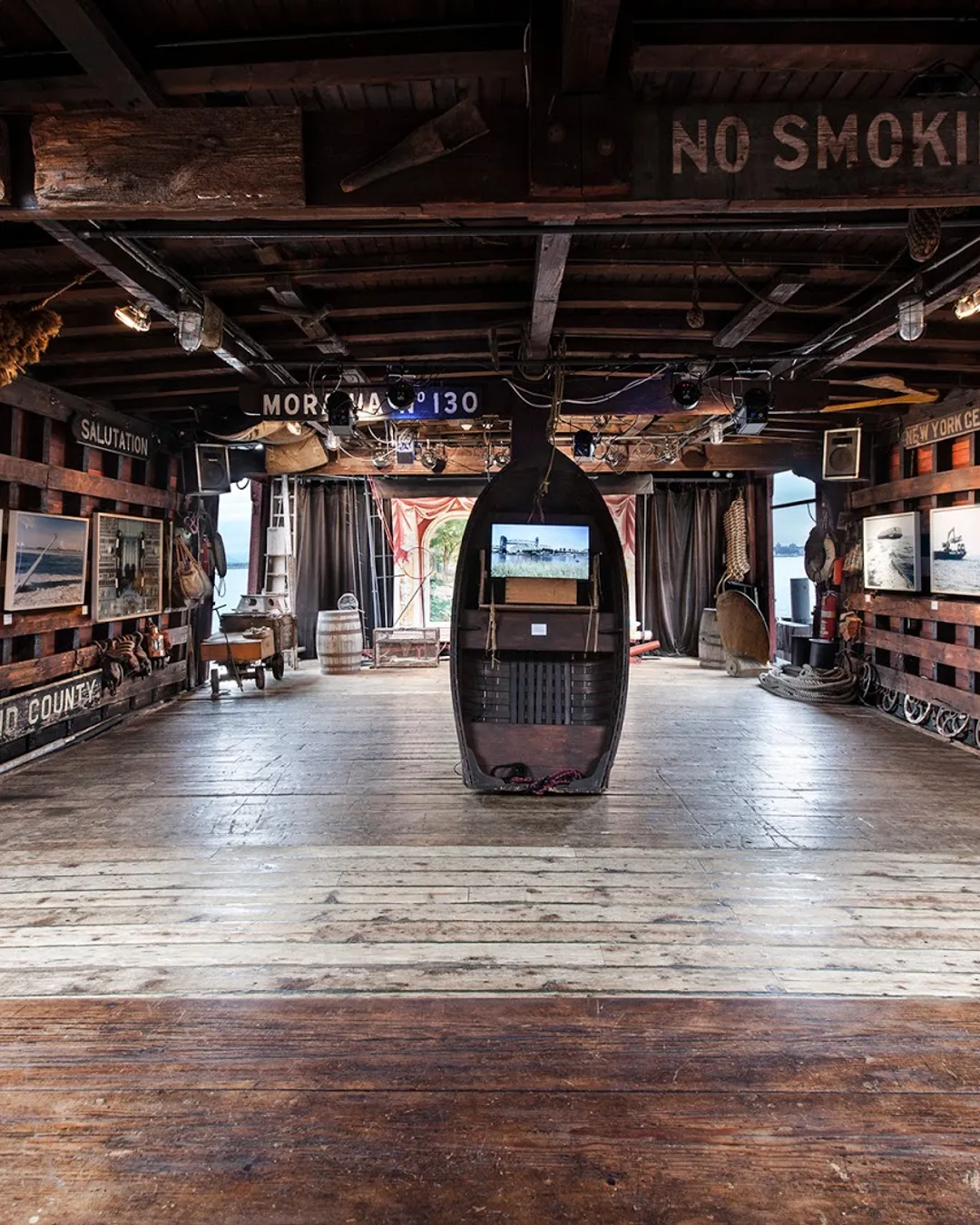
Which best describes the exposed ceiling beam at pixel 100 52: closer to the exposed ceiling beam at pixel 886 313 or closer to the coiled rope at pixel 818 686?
the exposed ceiling beam at pixel 886 313

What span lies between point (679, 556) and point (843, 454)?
5.16 m

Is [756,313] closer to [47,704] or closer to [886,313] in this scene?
[886,313]

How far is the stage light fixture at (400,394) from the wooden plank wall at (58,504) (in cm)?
303

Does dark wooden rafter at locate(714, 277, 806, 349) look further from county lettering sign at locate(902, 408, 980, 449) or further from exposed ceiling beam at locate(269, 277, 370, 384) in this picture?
exposed ceiling beam at locate(269, 277, 370, 384)

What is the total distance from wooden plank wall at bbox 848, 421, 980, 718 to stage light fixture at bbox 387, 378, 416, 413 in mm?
5176

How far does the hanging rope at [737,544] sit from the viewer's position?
12.1 metres

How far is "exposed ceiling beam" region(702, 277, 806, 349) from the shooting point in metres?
4.34

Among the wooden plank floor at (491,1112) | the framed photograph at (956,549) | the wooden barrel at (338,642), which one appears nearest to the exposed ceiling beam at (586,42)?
the wooden plank floor at (491,1112)

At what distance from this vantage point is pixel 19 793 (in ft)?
16.3

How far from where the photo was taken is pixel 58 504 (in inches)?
253

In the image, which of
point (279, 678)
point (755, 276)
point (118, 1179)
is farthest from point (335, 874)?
point (279, 678)

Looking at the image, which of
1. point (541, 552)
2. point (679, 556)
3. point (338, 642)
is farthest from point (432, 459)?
point (541, 552)

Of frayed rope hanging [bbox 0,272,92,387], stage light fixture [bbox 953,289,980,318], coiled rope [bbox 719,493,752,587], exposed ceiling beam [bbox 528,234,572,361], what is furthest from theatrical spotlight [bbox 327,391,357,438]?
coiled rope [bbox 719,493,752,587]

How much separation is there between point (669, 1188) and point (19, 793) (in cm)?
499
